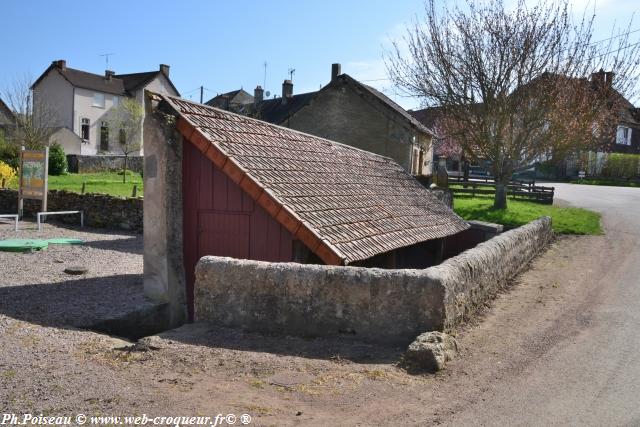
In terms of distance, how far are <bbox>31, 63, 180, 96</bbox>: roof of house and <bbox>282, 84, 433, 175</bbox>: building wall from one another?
28.4 m

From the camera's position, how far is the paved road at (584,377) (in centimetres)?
440

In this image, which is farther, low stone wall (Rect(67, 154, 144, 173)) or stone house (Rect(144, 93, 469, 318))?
low stone wall (Rect(67, 154, 144, 173))

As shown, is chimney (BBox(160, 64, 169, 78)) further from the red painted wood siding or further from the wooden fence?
the red painted wood siding

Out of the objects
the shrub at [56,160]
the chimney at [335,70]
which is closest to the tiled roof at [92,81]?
the shrub at [56,160]

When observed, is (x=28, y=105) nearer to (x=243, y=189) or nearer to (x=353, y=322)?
(x=243, y=189)

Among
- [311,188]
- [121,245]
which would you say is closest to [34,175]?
[121,245]

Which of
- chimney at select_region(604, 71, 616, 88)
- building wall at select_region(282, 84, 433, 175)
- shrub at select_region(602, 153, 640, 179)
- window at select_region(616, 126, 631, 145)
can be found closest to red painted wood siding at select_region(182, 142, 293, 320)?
chimney at select_region(604, 71, 616, 88)

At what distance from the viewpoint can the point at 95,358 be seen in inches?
229

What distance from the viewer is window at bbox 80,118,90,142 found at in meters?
49.2

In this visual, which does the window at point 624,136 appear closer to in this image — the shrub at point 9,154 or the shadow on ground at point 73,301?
the shrub at point 9,154

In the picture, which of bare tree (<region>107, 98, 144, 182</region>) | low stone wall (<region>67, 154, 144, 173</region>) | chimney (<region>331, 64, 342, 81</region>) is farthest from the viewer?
bare tree (<region>107, 98, 144, 182</region>)

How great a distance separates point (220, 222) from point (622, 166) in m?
45.6

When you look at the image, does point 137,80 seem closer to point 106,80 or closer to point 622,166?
point 106,80

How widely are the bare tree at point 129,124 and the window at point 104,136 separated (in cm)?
134
